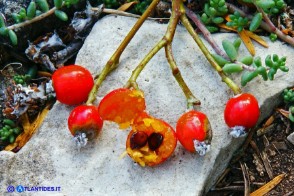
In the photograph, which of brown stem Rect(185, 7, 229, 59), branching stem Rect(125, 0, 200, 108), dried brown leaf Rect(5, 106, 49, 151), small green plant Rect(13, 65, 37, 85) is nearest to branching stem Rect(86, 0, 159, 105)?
branching stem Rect(125, 0, 200, 108)

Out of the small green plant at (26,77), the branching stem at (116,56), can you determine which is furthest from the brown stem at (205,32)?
the small green plant at (26,77)

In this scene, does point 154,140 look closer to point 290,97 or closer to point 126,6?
point 290,97

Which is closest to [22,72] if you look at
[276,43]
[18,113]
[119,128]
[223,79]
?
Result: [18,113]

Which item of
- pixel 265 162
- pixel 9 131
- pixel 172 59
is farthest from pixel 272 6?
pixel 9 131

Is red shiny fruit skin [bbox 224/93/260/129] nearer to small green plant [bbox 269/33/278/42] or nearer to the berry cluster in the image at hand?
the berry cluster

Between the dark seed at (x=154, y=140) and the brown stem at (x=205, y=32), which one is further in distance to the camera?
the brown stem at (x=205, y=32)

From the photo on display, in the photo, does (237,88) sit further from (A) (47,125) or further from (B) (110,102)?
(A) (47,125)

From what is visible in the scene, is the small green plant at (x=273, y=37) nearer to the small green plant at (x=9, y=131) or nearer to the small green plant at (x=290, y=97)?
the small green plant at (x=290, y=97)
